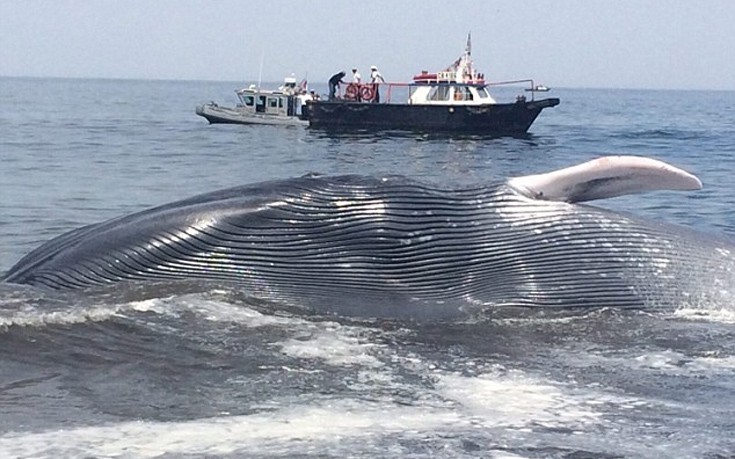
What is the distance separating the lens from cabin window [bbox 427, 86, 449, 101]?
187 ft

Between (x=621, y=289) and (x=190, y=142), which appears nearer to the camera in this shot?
(x=621, y=289)

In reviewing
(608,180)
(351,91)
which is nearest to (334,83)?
(351,91)

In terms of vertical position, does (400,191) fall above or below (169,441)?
above

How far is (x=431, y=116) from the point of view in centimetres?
5522

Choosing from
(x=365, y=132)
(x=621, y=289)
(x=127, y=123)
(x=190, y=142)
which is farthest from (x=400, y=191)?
(x=127, y=123)

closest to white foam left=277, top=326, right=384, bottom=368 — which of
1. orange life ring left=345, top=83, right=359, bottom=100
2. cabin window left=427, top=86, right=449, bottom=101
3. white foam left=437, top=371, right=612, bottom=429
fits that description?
white foam left=437, top=371, right=612, bottom=429

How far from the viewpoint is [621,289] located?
8211 millimetres

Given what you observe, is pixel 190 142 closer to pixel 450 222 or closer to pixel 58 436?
pixel 450 222

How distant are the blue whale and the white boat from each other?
5198 cm

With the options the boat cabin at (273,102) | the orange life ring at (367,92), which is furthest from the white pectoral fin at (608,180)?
the boat cabin at (273,102)

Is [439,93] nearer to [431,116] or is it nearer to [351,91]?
[431,116]

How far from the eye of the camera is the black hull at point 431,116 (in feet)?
179

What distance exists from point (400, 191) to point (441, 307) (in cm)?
98

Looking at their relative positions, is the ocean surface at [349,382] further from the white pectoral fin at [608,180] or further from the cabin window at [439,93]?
the cabin window at [439,93]
